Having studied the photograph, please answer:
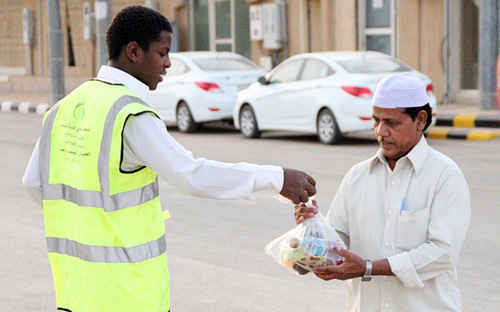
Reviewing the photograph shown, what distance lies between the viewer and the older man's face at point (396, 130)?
11.7ft

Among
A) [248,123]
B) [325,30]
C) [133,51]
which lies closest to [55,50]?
[325,30]

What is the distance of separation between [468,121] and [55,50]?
11.4 metres

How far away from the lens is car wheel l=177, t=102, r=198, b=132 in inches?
727

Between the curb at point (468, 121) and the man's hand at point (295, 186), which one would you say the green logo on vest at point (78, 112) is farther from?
the curb at point (468, 121)

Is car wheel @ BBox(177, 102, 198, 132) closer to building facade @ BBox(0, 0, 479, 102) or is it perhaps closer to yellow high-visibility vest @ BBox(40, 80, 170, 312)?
building facade @ BBox(0, 0, 479, 102)

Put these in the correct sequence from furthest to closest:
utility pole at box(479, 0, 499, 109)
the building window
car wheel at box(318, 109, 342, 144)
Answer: the building window, utility pole at box(479, 0, 499, 109), car wheel at box(318, 109, 342, 144)

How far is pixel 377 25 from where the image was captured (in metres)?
21.7

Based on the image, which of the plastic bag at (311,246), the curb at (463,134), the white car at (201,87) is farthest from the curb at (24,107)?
the plastic bag at (311,246)

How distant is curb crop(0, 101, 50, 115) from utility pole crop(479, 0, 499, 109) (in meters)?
11.6

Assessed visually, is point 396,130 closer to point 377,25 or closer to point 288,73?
point 288,73

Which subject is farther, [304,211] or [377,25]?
[377,25]

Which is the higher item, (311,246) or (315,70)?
(315,70)

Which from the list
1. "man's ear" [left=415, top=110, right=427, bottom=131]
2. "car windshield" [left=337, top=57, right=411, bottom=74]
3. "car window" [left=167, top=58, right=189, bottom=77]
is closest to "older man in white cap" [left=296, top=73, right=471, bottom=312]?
"man's ear" [left=415, top=110, right=427, bottom=131]

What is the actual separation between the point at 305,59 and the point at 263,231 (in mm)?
8020
